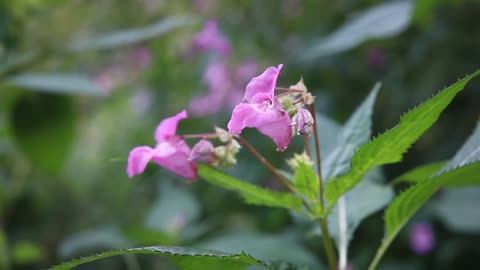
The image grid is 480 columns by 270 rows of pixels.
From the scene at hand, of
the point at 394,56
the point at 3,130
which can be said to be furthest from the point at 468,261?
the point at 3,130

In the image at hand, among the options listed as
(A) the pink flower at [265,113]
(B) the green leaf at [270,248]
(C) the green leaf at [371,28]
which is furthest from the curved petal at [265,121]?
(C) the green leaf at [371,28]

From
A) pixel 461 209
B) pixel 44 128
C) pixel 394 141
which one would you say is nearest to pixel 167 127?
pixel 394 141

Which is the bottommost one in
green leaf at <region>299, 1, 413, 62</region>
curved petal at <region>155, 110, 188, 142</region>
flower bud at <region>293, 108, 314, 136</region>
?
flower bud at <region>293, 108, 314, 136</region>

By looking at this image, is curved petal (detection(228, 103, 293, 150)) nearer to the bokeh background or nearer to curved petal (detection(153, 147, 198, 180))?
curved petal (detection(153, 147, 198, 180))

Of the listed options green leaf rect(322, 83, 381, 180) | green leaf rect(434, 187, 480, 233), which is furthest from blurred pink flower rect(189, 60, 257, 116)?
green leaf rect(322, 83, 381, 180)

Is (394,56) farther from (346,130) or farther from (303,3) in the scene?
(346,130)

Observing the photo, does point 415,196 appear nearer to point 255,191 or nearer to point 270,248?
point 255,191
